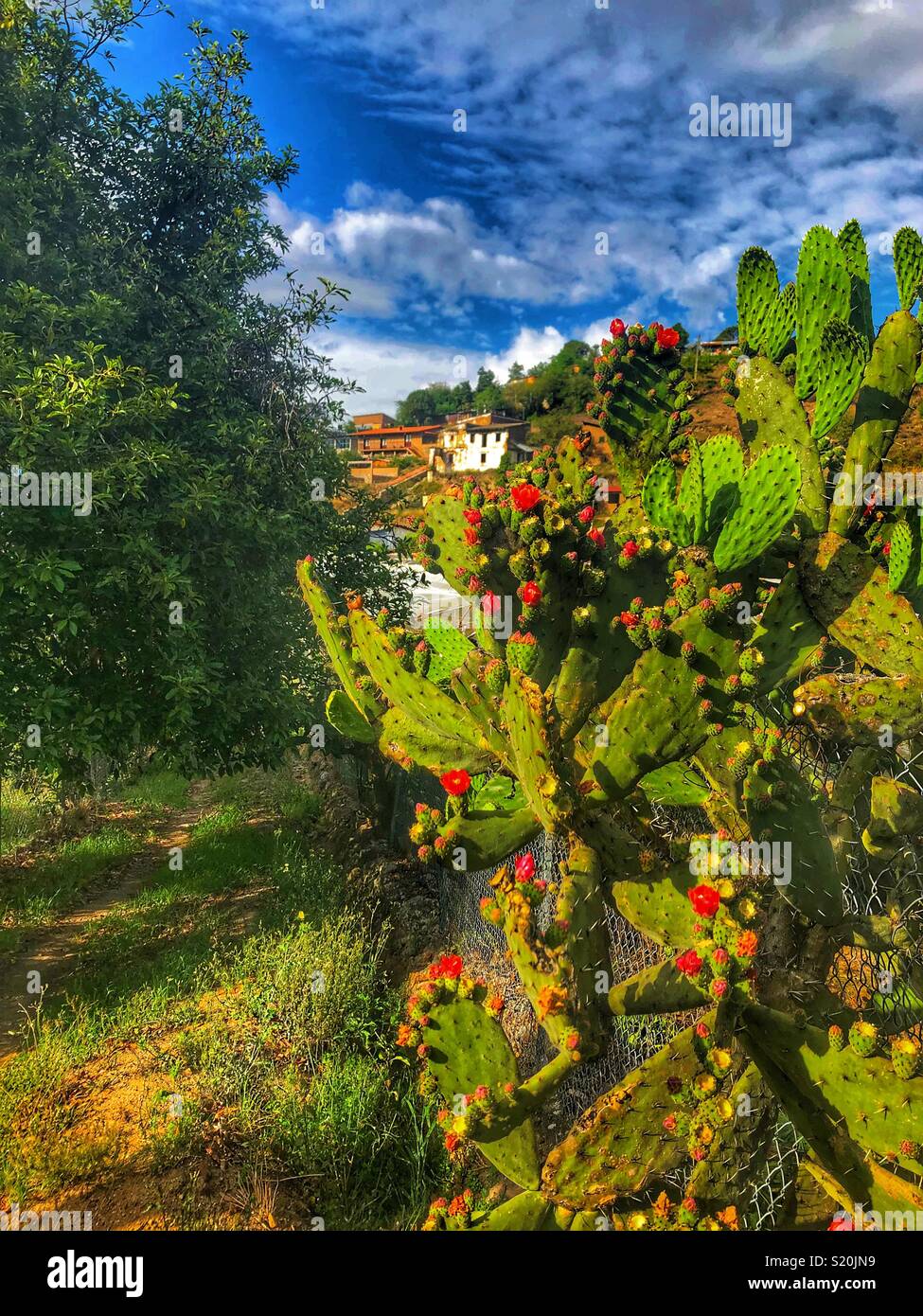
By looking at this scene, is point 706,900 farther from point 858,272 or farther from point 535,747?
point 858,272

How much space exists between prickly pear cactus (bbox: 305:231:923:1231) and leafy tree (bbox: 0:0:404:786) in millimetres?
2712

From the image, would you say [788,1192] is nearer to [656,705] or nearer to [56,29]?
[656,705]

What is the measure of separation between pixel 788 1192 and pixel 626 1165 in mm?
1264

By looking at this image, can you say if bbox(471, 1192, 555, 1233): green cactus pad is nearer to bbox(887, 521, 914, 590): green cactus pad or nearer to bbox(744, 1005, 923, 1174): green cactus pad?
bbox(744, 1005, 923, 1174): green cactus pad

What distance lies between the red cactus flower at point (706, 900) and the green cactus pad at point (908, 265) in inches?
103

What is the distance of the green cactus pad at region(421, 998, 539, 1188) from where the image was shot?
7.68 ft

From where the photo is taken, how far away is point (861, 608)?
286 centimetres

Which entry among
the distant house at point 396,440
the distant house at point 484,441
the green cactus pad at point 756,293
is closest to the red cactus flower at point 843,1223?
the green cactus pad at point 756,293

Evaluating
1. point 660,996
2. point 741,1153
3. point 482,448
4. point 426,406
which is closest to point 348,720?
point 660,996

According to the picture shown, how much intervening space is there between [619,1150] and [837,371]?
302 cm

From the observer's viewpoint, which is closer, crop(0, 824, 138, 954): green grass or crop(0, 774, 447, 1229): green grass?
crop(0, 774, 447, 1229): green grass

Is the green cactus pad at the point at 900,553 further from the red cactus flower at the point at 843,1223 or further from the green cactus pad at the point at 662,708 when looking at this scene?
the red cactus flower at the point at 843,1223

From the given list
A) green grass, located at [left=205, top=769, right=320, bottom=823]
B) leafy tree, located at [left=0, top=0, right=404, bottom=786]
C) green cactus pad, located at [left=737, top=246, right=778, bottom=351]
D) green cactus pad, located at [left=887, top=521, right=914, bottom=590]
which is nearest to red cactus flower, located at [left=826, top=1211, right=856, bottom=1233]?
green cactus pad, located at [left=887, top=521, right=914, bottom=590]
